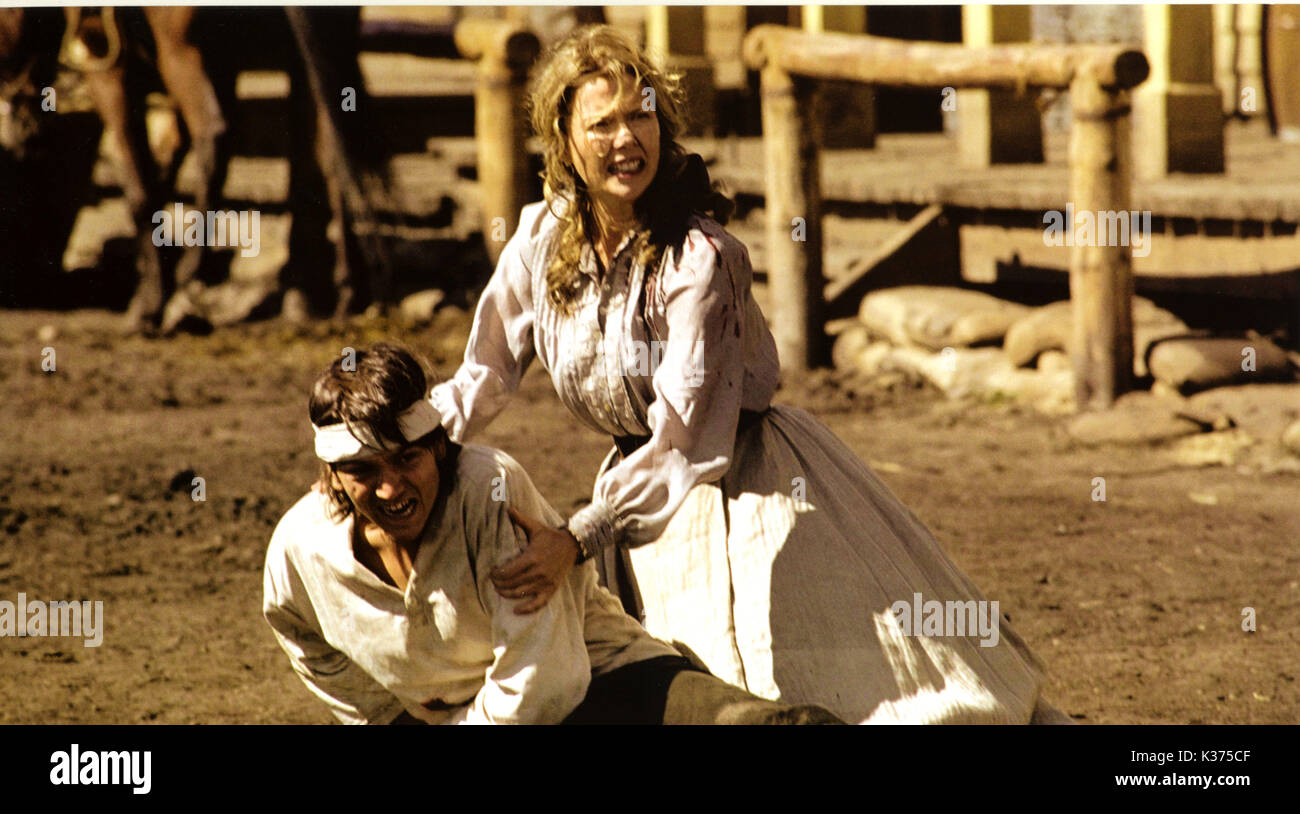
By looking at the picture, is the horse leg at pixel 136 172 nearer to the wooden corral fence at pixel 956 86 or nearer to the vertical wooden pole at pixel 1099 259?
the wooden corral fence at pixel 956 86

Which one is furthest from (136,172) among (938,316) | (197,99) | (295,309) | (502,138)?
(938,316)

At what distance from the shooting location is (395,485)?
301 centimetres

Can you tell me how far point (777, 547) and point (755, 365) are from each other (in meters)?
0.34

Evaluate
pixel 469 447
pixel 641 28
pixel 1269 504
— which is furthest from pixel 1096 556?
pixel 641 28

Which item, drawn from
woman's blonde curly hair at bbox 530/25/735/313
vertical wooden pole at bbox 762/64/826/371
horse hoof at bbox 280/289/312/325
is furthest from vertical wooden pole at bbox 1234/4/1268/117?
woman's blonde curly hair at bbox 530/25/735/313

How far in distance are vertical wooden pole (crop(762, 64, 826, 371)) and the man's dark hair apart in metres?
5.07

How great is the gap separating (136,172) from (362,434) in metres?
6.80

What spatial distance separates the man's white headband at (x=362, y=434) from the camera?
298 cm

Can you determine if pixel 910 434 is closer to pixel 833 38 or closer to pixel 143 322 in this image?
pixel 833 38

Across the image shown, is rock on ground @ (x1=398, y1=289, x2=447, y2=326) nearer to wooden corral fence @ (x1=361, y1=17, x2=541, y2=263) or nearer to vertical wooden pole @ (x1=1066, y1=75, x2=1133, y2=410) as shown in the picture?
wooden corral fence @ (x1=361, y1=17, x2=541, y2=263)

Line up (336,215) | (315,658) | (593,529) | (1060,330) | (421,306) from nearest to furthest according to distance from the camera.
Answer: (593,529) < (315,658) < (1060,330) < (336,215) < (421,306)

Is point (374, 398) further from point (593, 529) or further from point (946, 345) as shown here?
point (946, 345)

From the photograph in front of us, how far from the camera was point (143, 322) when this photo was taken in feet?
30.7

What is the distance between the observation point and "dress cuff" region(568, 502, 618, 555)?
3.09 meters
